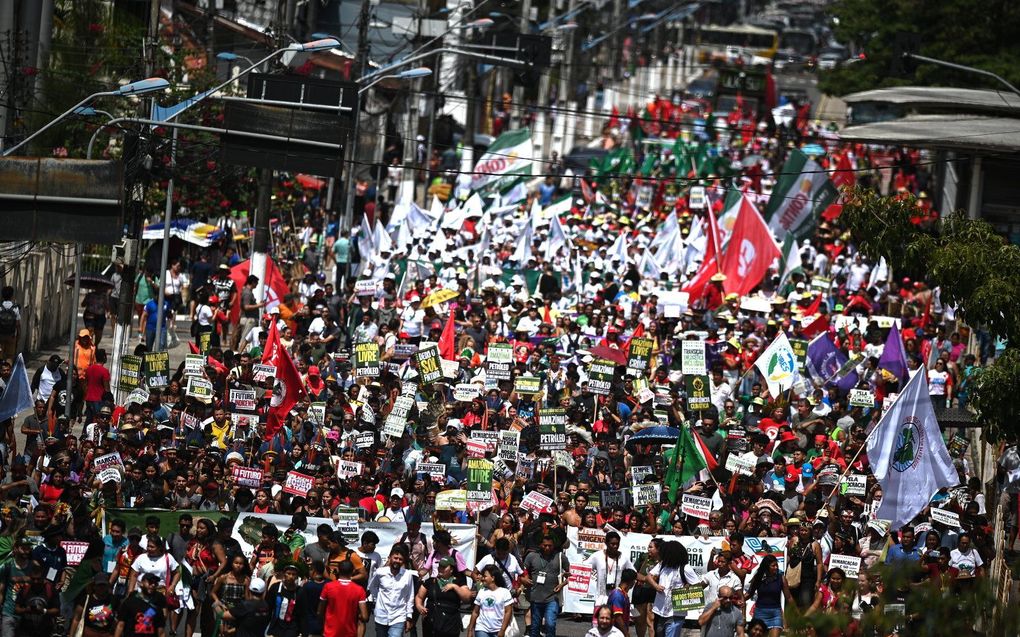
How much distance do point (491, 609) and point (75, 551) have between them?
329cm

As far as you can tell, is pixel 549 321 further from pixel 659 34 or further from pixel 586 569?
pixel 659 34

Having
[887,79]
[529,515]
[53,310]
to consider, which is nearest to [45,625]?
[529,515]

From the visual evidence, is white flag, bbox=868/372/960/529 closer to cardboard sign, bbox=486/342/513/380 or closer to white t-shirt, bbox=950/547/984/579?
white t-shirt, bbox=950/547/984/579

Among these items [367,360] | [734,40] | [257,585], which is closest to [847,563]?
[257,585]

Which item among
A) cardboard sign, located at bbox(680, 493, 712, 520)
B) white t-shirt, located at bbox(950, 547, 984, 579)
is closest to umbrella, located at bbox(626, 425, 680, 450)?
cardboard sign, located at bbox(680, 493, 712, 520)

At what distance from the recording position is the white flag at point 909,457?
17.2 meters

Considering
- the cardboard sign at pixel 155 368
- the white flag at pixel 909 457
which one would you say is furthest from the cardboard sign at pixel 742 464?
the cardboard sign at pixel 155 368

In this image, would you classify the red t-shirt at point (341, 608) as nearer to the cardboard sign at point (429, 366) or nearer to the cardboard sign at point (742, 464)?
the cardboard sign at point (742, 464)

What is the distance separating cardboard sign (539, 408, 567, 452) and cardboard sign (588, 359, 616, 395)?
213 centimetres

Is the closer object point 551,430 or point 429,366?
point 551,430

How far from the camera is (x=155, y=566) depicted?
14.7 m

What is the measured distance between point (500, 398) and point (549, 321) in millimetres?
4834

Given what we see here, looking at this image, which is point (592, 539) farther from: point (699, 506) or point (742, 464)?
point (742, 464)

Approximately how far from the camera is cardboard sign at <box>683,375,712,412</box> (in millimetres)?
20750
